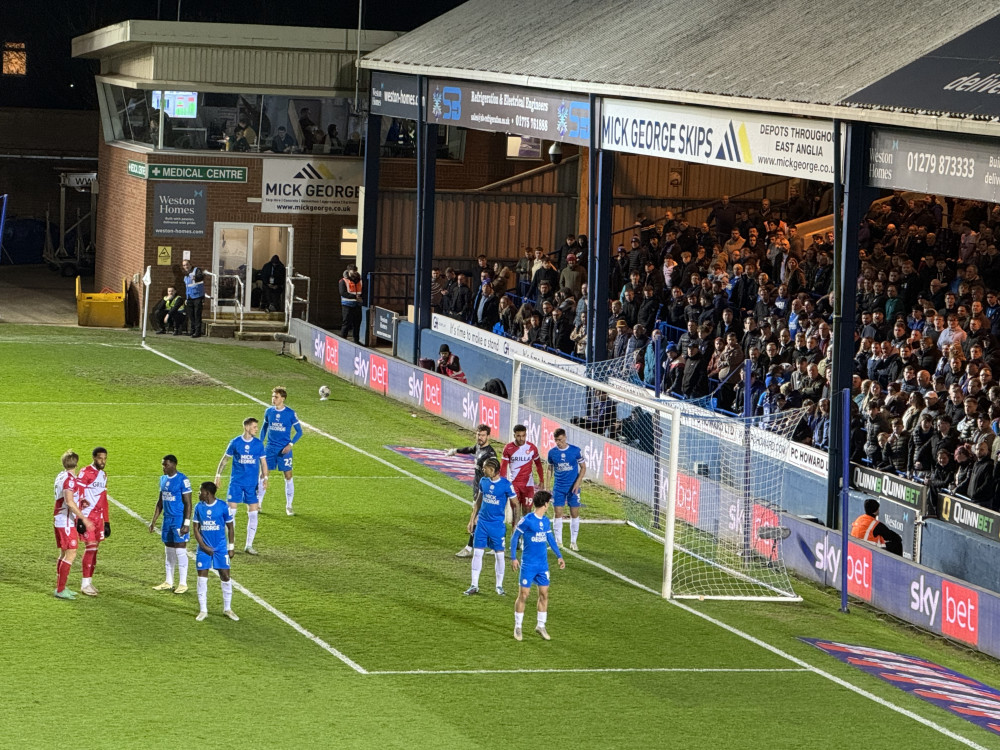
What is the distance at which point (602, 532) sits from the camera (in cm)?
2245

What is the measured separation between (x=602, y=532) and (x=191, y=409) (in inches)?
414

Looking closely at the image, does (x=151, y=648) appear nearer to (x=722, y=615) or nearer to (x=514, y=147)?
(x=722, y=615)

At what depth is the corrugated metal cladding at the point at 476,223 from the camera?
3891cm

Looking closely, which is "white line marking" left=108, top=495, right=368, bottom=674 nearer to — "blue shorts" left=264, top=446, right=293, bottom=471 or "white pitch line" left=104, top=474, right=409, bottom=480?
"blue shorts" left=264, top=446, right=293, bottom=471

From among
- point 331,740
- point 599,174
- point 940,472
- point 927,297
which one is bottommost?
point 331,740

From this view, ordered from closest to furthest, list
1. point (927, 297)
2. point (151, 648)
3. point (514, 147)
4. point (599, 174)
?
1. point (151, 648)
2. point (927, 297)
3. point (599, 174)
4. point (514, 147)

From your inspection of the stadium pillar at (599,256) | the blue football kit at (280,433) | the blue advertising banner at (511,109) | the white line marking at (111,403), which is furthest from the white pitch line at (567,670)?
the white line marking at (111,403)

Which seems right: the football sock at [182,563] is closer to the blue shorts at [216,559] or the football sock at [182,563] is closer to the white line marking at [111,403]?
the blue shorts at [216,559]

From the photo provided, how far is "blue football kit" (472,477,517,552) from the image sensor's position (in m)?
18.1

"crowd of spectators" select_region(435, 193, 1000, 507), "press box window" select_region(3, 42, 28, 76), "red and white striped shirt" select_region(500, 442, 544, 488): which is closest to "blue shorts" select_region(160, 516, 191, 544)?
"red and white striped shirt" select_region(500, 442, 544, 488)

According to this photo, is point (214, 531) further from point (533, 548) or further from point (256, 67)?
point (256, 67)

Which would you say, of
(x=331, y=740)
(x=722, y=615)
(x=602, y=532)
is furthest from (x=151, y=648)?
(x=602, y=532)

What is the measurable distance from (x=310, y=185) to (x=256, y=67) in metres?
3.10

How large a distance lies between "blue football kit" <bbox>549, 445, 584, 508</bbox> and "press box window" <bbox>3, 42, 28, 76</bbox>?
44.0 m
